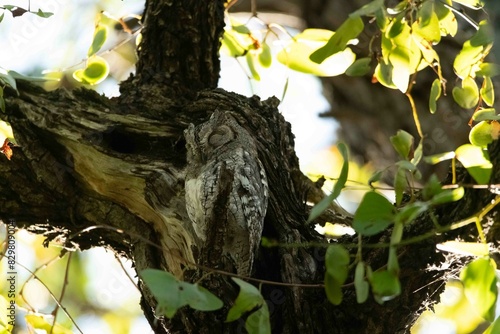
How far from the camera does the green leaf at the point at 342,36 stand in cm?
94

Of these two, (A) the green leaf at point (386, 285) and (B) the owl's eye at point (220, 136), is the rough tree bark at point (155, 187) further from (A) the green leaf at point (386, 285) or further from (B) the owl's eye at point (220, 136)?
(A) the green leaf at point (386, 285)

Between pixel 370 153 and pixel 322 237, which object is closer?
pixel 322 237

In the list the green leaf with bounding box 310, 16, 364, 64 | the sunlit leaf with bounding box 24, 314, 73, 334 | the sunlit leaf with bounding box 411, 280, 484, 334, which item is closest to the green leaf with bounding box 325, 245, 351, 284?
the green leaf with bounding box 310, 16, 364, 64

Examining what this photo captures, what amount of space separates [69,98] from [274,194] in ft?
1.53

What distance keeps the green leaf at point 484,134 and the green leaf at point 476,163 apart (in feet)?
0.52

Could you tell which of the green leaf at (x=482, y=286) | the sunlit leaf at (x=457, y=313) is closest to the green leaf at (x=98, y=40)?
the green leaf at (x=482, y=286)

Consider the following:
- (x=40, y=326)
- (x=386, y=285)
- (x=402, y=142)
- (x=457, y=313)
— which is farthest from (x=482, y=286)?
(x=457, y=313)

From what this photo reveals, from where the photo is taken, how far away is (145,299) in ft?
4.45

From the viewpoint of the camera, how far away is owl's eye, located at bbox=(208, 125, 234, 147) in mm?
1307

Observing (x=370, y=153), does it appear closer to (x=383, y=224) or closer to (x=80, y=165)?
(x=80, y=165)

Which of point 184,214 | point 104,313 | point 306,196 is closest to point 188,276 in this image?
point 184,214

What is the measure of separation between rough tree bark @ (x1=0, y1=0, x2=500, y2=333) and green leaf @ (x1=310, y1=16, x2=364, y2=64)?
12.4 inches

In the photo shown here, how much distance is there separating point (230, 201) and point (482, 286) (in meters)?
0.45

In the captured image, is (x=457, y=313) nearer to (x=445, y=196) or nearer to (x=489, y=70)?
(x=489, y=70)
